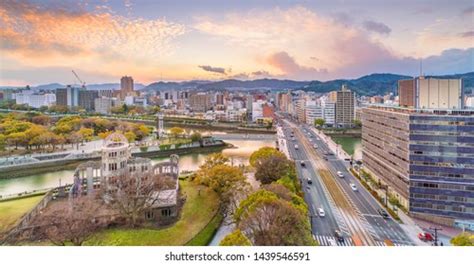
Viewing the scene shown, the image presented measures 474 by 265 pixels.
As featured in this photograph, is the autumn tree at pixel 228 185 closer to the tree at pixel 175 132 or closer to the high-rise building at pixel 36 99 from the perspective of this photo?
the tree at pixel 175 132

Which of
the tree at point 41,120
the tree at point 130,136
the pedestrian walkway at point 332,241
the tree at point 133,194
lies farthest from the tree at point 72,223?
the tree at point 41,120

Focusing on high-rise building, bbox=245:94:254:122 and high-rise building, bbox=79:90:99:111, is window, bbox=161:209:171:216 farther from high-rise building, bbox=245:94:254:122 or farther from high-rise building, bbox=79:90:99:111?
high-rise building, bbox=245:94:254:122

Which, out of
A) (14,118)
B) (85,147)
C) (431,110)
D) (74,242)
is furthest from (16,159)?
(431,110)

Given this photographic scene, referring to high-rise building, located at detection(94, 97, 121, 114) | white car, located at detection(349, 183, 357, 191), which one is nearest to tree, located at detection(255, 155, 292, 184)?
white car, located at detection(349, 183, 357, 191)

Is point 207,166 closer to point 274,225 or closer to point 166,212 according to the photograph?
point 166,212

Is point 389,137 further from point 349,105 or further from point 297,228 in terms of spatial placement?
point 349,105
